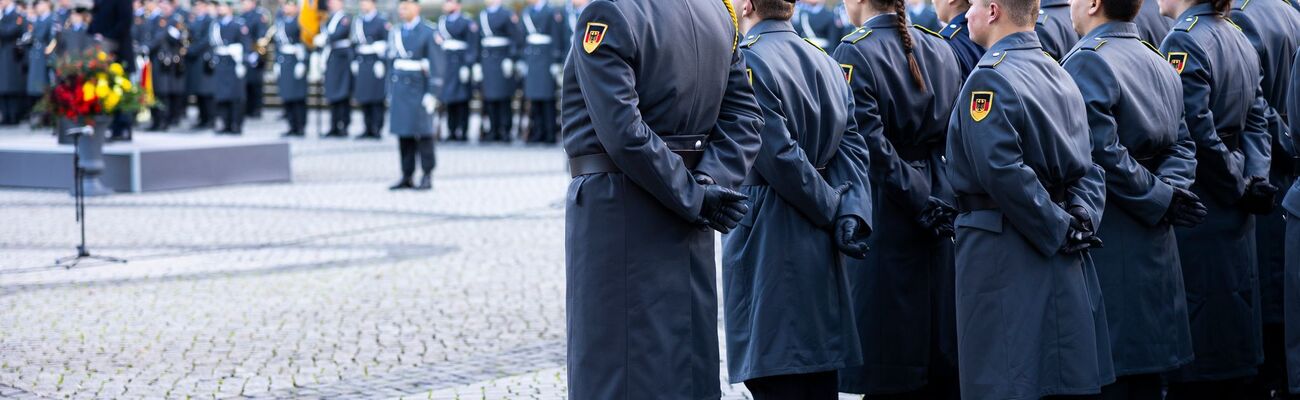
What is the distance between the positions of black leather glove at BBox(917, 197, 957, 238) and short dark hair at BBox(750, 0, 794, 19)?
75 centimetres

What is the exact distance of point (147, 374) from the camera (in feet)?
21.2

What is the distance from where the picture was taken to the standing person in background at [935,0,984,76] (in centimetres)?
578

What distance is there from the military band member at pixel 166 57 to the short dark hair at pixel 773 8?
18.4m

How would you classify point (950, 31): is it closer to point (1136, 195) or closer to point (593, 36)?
point (1136, 195)

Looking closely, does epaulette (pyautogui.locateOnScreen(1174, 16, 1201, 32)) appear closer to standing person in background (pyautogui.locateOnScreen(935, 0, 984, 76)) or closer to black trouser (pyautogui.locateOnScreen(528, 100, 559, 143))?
standing person in background (pyautogui.locateOnScreen(935, 0, 984, 76))

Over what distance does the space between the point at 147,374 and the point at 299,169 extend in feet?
34.5

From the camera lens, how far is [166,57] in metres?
22.2

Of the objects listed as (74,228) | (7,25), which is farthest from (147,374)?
(7,25)

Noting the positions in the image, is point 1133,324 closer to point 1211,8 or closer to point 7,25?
point 1211,8

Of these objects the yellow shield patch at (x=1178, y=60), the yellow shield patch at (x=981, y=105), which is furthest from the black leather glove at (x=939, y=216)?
the yellow shield patch at (x=1178, y=60)

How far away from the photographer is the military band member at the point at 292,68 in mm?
21938

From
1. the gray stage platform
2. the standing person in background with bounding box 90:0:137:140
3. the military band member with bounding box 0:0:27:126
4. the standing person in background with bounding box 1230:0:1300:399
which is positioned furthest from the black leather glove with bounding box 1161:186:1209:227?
the military band member with bounding box 0:0:27:126

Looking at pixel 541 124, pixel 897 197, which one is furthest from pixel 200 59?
pixel 897 197

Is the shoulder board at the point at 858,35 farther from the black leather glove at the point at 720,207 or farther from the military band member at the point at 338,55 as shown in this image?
the military band member at the point at 338,55
